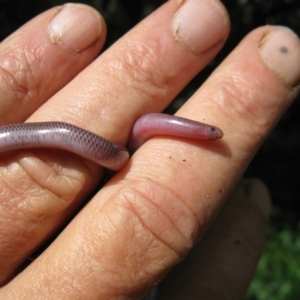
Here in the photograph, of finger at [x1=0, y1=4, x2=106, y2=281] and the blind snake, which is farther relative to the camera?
finger at [x1=0, y1=4, x2=106, y2=281]

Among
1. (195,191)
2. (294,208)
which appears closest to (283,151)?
(294,208)

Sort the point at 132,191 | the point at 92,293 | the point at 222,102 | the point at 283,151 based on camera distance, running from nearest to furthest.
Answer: the point at 92,293
the point at 132,191
the point at 222,102
the point at 283,151

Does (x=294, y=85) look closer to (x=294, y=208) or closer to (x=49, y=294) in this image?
(x=49, y=294)

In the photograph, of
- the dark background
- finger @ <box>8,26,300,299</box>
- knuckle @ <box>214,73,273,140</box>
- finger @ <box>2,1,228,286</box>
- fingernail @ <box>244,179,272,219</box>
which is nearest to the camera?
finger @ <box>8,26,300,299</box>

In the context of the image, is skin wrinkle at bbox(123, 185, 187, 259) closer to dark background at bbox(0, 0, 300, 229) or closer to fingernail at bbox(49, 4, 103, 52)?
fingernail at bbox(49, 4, 103, 52)

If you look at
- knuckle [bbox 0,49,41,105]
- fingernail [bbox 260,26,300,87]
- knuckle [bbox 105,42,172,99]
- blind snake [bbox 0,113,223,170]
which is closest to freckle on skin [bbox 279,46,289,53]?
fingernail [bbox 260,26,300,87]

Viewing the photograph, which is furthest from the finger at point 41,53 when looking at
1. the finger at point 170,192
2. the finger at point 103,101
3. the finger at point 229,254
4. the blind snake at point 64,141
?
the finger at point 229,254

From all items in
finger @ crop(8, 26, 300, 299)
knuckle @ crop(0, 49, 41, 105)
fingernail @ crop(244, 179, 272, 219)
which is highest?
knuckle @ crop(0, 49, 41, 105)

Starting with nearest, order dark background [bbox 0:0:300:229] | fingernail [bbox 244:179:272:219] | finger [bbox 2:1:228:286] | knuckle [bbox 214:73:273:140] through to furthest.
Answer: finger [bbox 2:1:228:286], knuckle [bbox 214:73:273:140], fingernail [bbox 244:179:272:219], dark background [bbox 0:0:300:229]
